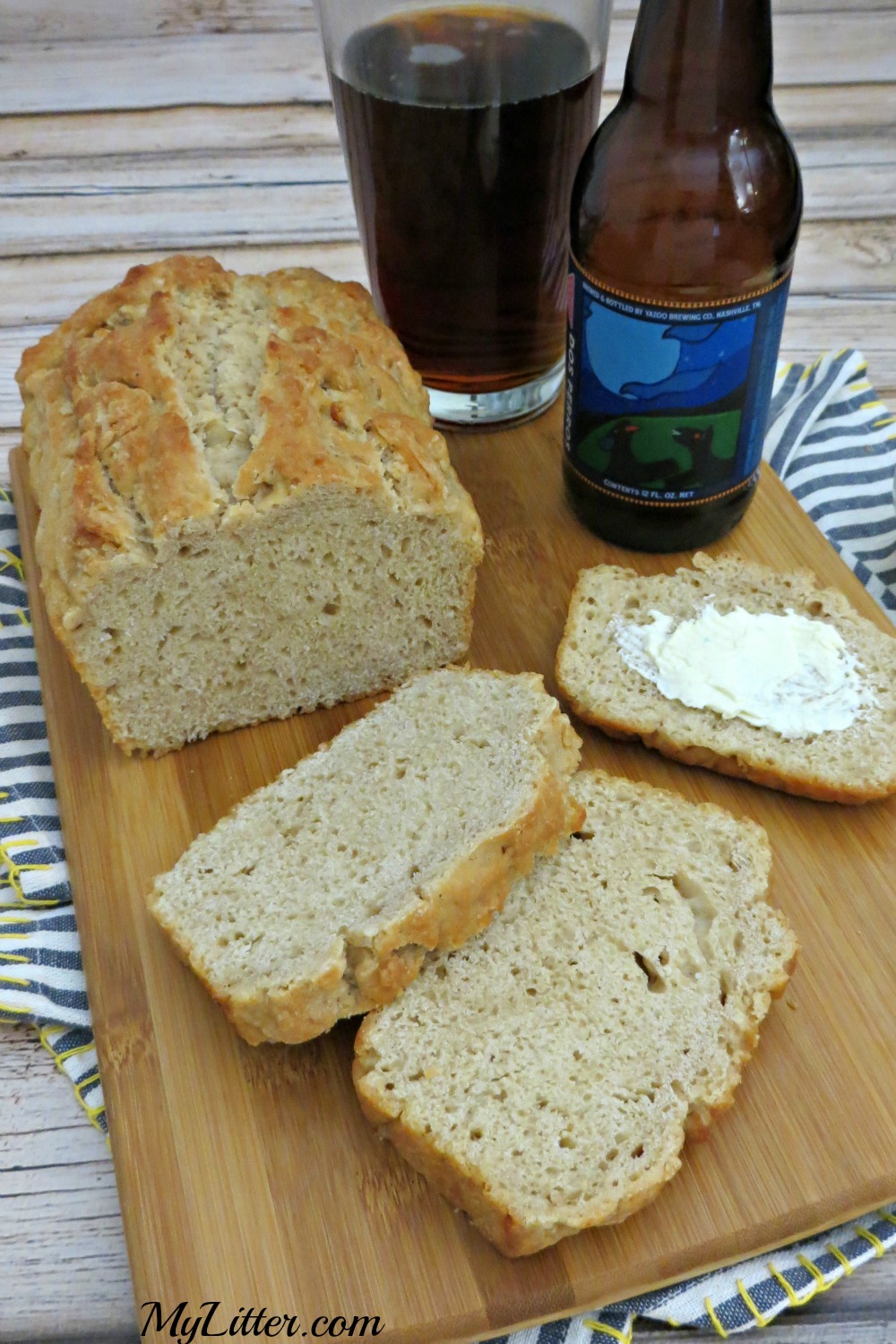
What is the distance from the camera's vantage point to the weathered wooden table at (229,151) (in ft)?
14.0

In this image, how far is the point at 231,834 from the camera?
238 centimetres

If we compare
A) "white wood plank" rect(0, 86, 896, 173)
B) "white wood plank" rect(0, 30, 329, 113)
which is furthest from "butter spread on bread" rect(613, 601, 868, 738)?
"white wood plank" rect(0, 30, 329, 113)

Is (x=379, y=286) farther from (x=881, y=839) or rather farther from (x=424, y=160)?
(x=881, y=839)

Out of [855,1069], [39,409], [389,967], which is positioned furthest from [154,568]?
[855,1069]

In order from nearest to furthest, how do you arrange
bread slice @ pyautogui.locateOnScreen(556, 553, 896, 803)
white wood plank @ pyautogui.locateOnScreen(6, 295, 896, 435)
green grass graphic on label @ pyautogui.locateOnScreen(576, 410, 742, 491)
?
bread slice @ pyautogui.locateOnScreen(556, 553, 896, 803), green grass graphic on label @ pyautogui.locateOnScreen(576, 410, 742, 491), white wood plank @ pyautogui.locateOnScreen(6, 295, 896, 435)

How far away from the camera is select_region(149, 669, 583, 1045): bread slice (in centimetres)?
211

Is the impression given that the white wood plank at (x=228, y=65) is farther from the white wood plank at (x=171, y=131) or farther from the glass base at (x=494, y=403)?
the glass base at (x=494, y=403)

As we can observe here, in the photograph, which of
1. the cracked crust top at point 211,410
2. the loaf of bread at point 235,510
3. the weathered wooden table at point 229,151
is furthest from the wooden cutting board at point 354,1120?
the weathered wooden table at point 229,151

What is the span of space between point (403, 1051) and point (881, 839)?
101 cm

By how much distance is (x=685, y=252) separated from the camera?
254cm

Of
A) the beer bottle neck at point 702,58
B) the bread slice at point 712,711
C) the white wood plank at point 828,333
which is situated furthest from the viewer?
the white wood plank at point 828,333

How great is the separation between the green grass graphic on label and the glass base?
0.50m

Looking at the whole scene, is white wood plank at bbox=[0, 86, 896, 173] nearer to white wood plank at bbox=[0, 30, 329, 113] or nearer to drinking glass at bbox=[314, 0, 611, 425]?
white wood plank at bbox=[0, 30, 329, 113]

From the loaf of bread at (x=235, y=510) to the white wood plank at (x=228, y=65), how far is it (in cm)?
248
